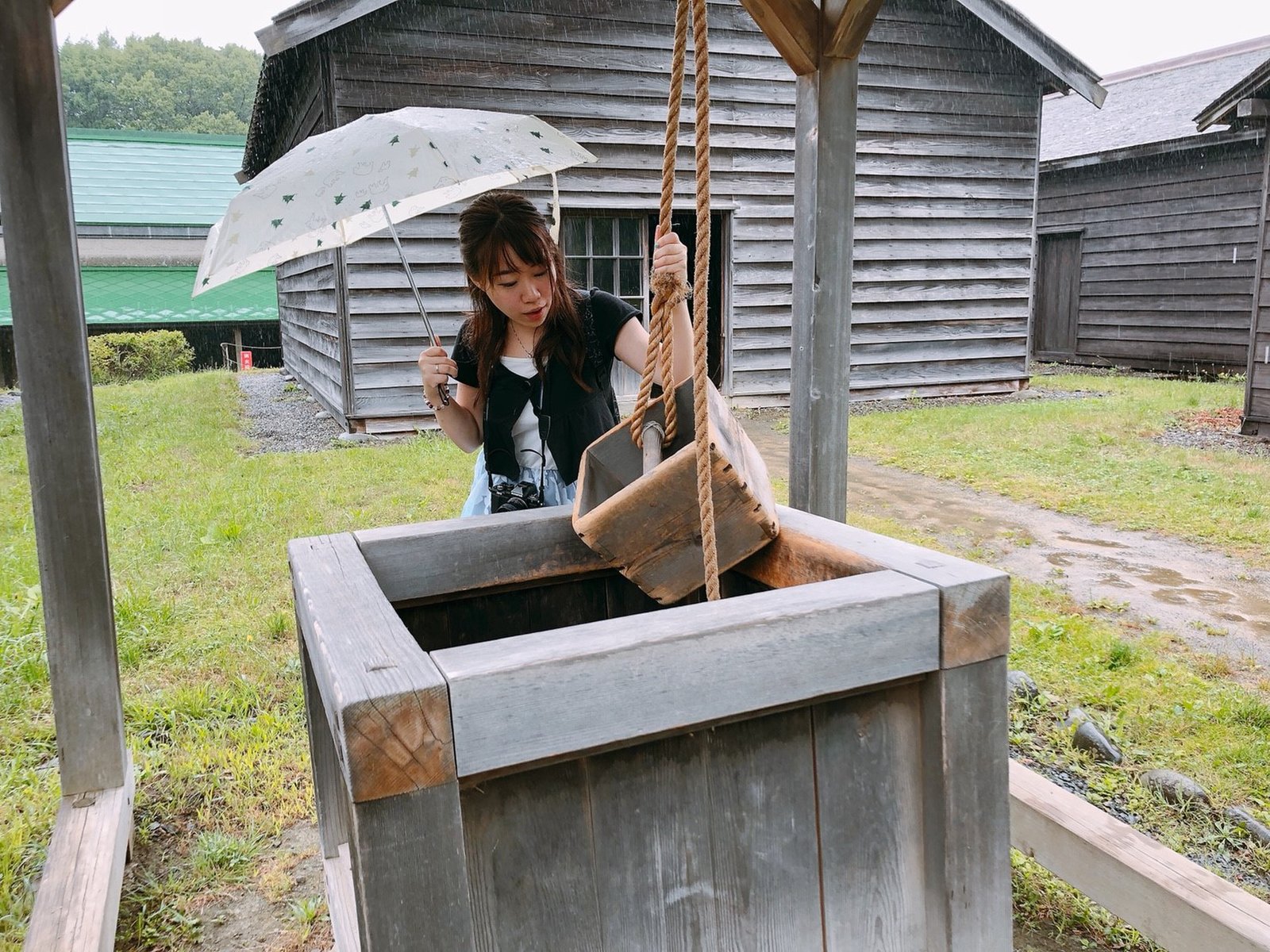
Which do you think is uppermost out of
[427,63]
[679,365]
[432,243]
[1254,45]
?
[1254,45]

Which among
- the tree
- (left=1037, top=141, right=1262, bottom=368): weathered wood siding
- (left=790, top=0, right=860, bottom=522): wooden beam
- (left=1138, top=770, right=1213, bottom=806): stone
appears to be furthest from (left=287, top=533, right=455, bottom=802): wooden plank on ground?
the tree

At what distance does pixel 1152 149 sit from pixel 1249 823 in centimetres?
1261

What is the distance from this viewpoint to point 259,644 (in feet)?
11.9

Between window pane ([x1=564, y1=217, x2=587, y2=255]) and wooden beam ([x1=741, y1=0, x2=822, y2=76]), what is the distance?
690cm

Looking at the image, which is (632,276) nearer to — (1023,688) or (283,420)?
(283,420)

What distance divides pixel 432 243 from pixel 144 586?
478 cm

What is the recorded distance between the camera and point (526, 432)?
8.07ft

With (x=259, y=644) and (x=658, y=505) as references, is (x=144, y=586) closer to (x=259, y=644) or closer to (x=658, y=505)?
(x=259, y=644)

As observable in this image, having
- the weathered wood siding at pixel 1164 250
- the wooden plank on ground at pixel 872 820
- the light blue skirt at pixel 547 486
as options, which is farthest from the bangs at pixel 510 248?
the weathered wood siding at pixel 1164 250

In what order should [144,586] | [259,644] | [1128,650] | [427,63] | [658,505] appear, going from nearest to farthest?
[658,505]
[1128,650]
[259,644]
[144,586]
[427,63]

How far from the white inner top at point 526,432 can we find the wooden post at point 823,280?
27.2 inches

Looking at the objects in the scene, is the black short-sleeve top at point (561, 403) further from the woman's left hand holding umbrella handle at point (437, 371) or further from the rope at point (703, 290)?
the rope at point (703, 290)

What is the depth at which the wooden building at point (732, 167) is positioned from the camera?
8.06m

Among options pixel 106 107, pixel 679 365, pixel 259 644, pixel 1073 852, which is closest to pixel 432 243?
pixel 259 644
